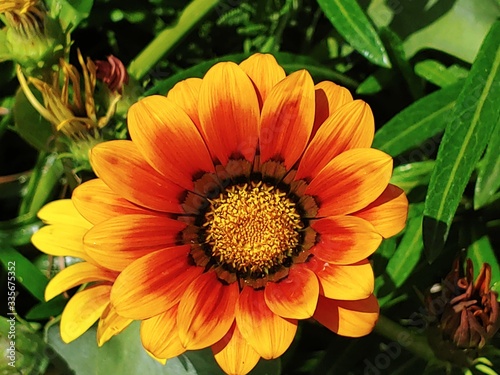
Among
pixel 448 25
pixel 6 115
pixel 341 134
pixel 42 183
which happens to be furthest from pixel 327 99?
pixel 6 115

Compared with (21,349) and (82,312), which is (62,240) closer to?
(82,312)

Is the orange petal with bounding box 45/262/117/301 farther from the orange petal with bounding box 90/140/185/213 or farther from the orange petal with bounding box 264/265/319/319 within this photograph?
the orange petal with bounding box 264/265/319/319

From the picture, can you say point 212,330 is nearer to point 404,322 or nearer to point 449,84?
point 404,322

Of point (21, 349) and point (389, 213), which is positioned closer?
point (389, 213)

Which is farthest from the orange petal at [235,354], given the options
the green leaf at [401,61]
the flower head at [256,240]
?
the green leaf at [401,61]

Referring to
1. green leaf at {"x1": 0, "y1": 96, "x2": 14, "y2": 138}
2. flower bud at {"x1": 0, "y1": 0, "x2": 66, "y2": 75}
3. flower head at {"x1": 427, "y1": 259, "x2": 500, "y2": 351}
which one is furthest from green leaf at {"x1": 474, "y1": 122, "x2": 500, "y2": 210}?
green leaf at {"x1": 0, "y1": 96, "x2": 14, "y2": 138}

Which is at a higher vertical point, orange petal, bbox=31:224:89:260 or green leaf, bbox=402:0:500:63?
green leaf, bbox=402:0:500:63

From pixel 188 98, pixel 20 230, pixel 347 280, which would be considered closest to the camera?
pixel 347 280
